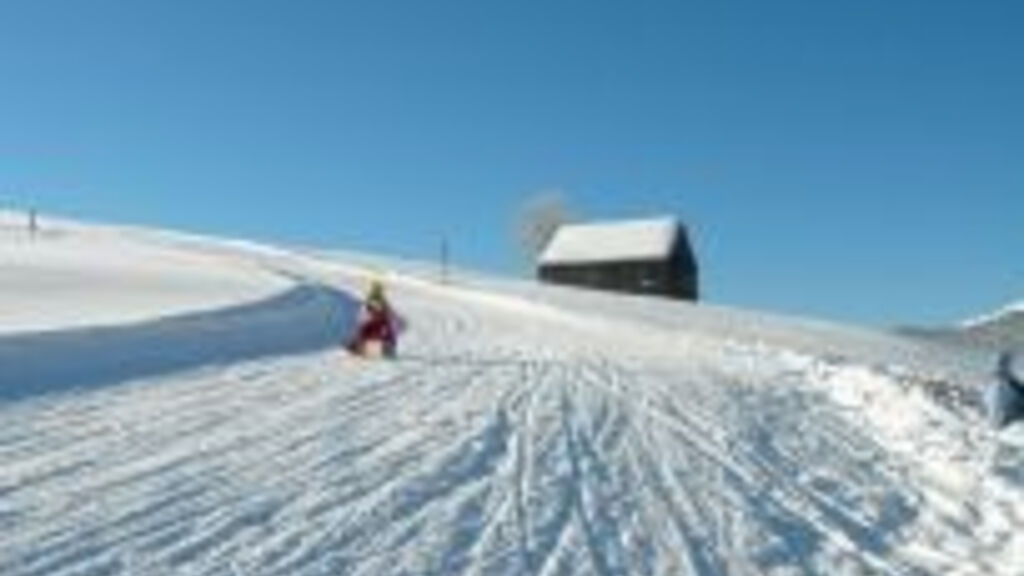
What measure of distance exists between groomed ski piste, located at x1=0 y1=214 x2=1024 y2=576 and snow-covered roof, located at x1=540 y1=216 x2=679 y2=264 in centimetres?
6652

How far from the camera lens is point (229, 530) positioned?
13.9m

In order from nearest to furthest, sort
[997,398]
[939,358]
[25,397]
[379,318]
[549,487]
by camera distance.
Answer: [549,487]
[25,397]
[997,398]
[379,318]
[939,358]

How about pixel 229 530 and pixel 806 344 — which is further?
pixel 806 344

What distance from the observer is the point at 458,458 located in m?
18.4

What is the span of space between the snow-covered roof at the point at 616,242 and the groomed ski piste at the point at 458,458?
66.5 metres

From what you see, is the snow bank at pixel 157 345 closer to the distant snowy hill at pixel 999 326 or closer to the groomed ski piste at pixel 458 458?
the groomed ski piste at pixel 458 458

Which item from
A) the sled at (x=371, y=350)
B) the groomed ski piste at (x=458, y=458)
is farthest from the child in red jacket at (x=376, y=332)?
the groomed ski piste at (x=458, y=458)

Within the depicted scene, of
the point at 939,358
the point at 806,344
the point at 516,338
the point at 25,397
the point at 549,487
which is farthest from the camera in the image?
the point at 939,358

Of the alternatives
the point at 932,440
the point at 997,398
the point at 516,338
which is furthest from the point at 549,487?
the point at 516,338

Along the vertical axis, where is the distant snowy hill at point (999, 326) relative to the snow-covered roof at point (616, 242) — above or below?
below

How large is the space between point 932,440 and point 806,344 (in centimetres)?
3386

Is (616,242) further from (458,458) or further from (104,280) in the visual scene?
(458,458)

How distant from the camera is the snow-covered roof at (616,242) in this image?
104 metres

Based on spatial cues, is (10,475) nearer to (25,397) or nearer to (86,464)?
(86,464)
